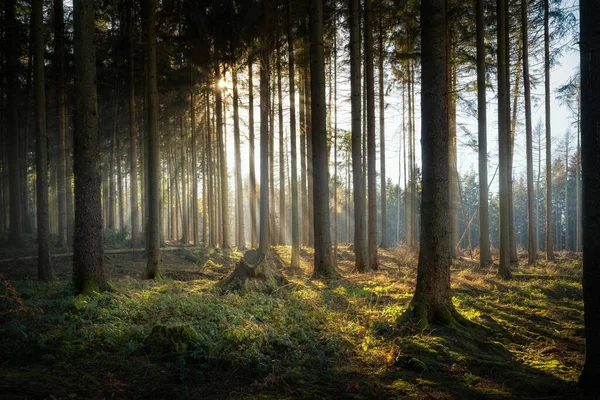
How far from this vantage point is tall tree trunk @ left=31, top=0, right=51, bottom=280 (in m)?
10.4

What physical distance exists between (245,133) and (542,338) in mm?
20271

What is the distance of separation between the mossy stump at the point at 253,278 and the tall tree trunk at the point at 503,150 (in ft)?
25.4

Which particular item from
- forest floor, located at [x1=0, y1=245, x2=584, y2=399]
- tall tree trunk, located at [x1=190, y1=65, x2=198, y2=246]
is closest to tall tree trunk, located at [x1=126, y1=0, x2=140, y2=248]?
tall tree trunk, located at [x1=190, y1=65, x2=198, y2=246]

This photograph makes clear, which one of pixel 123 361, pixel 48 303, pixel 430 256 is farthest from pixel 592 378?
pixel 48 303

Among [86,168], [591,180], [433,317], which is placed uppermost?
[86,168]

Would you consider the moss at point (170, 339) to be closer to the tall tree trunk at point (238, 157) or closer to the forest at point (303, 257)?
the forest at point (303, 257)

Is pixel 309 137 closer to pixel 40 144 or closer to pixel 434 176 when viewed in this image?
pixel 40 144

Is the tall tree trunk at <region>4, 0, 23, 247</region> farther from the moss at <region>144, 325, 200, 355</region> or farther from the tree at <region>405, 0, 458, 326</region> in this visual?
the tree at <region>405, 0, 458, 326</region>

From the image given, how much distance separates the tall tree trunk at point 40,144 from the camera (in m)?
10.4

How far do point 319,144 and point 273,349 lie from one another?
830 centimetres

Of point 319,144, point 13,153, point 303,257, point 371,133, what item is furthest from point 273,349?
point 13,153

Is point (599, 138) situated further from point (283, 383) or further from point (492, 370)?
point (283, 383)

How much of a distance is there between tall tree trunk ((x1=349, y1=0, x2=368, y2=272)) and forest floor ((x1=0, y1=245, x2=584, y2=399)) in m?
4.91

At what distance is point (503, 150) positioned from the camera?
1237cm
